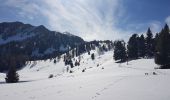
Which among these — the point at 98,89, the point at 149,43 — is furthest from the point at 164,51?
the point at 98,89

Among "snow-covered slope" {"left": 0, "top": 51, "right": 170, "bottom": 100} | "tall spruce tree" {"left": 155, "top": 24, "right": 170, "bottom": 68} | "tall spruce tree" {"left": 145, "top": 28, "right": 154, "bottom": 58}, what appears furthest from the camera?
"tall spruce tree" {"left": 145, "top": 28, "right": 154, "bottom": 58}

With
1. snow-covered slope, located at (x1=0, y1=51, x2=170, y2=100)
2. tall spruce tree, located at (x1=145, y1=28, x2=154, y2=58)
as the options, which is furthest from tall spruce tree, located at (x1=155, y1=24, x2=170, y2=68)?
tall spruce tree, located at (x1=145, y1=28, x2=154, y2=58)

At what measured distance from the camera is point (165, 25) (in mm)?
76438

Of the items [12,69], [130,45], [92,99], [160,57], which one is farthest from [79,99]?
[130,45]

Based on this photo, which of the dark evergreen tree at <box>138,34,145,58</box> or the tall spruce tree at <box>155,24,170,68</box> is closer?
the tall spruce tree at <box>155,24,170,68</box>

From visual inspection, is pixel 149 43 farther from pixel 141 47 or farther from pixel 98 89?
pixel 98 89

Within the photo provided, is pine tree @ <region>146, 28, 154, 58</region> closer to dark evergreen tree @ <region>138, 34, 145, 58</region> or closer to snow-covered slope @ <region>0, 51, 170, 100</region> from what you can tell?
dark evergreen tree @ <region>138, 34, 145, 58</region>

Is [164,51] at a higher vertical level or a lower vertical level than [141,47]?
lower

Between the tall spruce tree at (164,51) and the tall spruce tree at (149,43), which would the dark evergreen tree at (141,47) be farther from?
the tall spruce tree at (164,51)

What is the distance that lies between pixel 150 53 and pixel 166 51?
135ft

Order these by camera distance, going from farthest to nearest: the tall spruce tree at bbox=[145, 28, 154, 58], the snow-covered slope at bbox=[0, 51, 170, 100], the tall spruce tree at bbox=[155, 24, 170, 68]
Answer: the tall spruce tree at bbox=[145, 28, 154, 58] < the tall spruce tree at bbox=[155, 24, 170, 68] < the snow-covered slope at bbox=[0, 51, 170, 100]

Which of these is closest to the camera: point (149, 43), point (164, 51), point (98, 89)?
point (98, 89)

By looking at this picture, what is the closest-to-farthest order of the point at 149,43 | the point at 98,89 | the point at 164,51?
the point at 98,89
the point at 164,51
the point at 149,43

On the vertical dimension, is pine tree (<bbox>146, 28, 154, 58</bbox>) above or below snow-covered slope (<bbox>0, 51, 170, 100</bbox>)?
above
